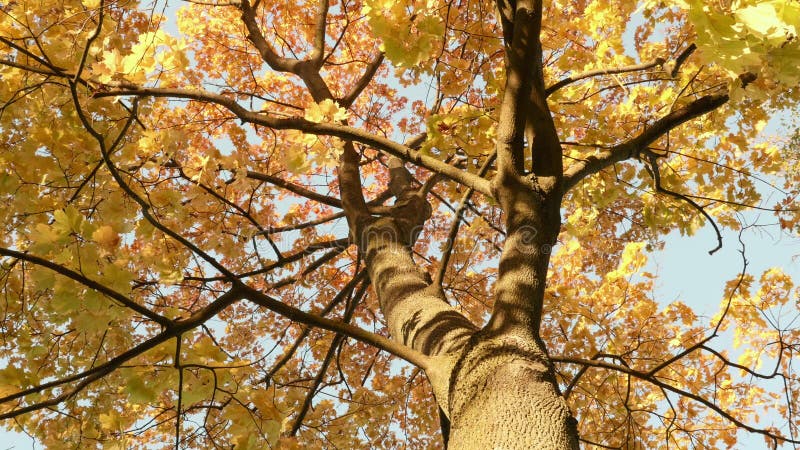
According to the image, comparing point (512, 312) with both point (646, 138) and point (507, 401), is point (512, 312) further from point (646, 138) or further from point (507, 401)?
point (646, 138)

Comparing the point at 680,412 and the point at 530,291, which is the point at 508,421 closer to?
the point at 530,291

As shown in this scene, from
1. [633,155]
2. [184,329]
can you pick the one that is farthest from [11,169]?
[633,155]

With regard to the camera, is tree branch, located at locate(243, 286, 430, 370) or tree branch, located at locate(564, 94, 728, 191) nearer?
tree branch, located at locate(243, 286, 430, 370)

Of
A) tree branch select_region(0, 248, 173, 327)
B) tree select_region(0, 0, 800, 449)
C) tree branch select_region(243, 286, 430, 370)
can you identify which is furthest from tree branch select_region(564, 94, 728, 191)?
tree branch select_region(0, 248, 173, 327)

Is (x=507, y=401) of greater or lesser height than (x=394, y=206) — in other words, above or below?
below

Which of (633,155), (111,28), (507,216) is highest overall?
(111,28)

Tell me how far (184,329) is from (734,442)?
6128mm

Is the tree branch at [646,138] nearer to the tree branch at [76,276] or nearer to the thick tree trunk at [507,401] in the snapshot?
the thick tree trunk at [507,401]

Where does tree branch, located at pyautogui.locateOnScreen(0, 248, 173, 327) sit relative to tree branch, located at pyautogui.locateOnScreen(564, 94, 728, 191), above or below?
below

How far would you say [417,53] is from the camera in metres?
2.35

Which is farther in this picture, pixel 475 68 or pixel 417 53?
pixel 475 68

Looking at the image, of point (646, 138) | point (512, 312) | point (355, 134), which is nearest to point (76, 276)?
point (355, 134)

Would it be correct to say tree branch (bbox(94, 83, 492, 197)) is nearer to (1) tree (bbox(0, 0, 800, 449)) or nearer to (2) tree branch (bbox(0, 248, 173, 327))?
(1) tree (bbox(0, 0, 800, 449))

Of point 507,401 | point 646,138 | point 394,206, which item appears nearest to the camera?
point 507,401
